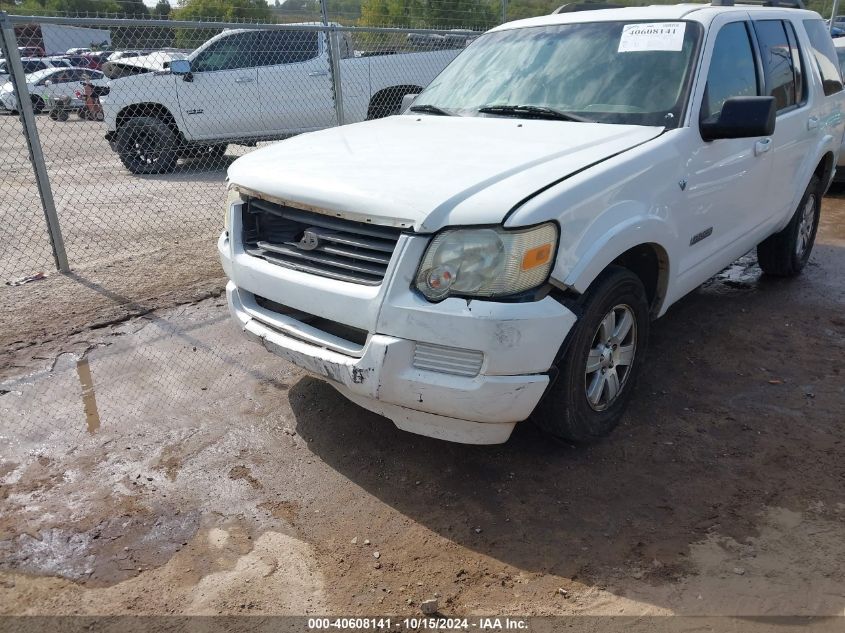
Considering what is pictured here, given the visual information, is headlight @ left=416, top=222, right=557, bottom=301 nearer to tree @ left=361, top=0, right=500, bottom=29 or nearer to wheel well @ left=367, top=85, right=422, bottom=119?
wheel well @ left=367, top=85, right=422, bottom=119

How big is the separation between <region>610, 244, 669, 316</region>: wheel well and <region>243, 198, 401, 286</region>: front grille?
1.15 metres

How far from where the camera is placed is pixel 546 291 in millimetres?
2695

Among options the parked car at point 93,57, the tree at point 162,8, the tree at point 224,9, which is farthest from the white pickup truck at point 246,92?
the parked car at point 93,57

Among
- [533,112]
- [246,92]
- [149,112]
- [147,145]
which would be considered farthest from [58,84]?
[533,112]

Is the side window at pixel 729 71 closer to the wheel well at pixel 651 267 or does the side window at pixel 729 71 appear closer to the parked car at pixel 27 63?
the wheel well at pixel 651 267

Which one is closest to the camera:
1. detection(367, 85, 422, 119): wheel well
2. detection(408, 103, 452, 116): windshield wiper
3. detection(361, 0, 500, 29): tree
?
detection(408, 103, 452, 116): windshield wiper

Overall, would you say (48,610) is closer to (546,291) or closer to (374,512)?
(374,512)

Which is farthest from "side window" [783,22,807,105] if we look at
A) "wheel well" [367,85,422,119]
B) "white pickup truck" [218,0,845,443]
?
"wheel well" [367,85,422,119]

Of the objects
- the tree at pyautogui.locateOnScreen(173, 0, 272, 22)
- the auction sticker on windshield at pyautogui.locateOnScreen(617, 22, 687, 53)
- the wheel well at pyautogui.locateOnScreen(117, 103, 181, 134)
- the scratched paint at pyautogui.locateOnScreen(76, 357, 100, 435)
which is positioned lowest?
the scratched paint at pyautogui.locateOnScreen(76, 357, 100, 435)

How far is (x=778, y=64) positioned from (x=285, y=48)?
738 cm

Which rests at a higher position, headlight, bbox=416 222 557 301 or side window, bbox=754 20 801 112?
side window, bbox=754 20 801 112

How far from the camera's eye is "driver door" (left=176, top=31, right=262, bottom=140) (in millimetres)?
10047

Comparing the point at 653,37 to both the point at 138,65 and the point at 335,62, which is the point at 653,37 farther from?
the point at 138,65

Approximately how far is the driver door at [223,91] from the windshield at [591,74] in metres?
6.67
